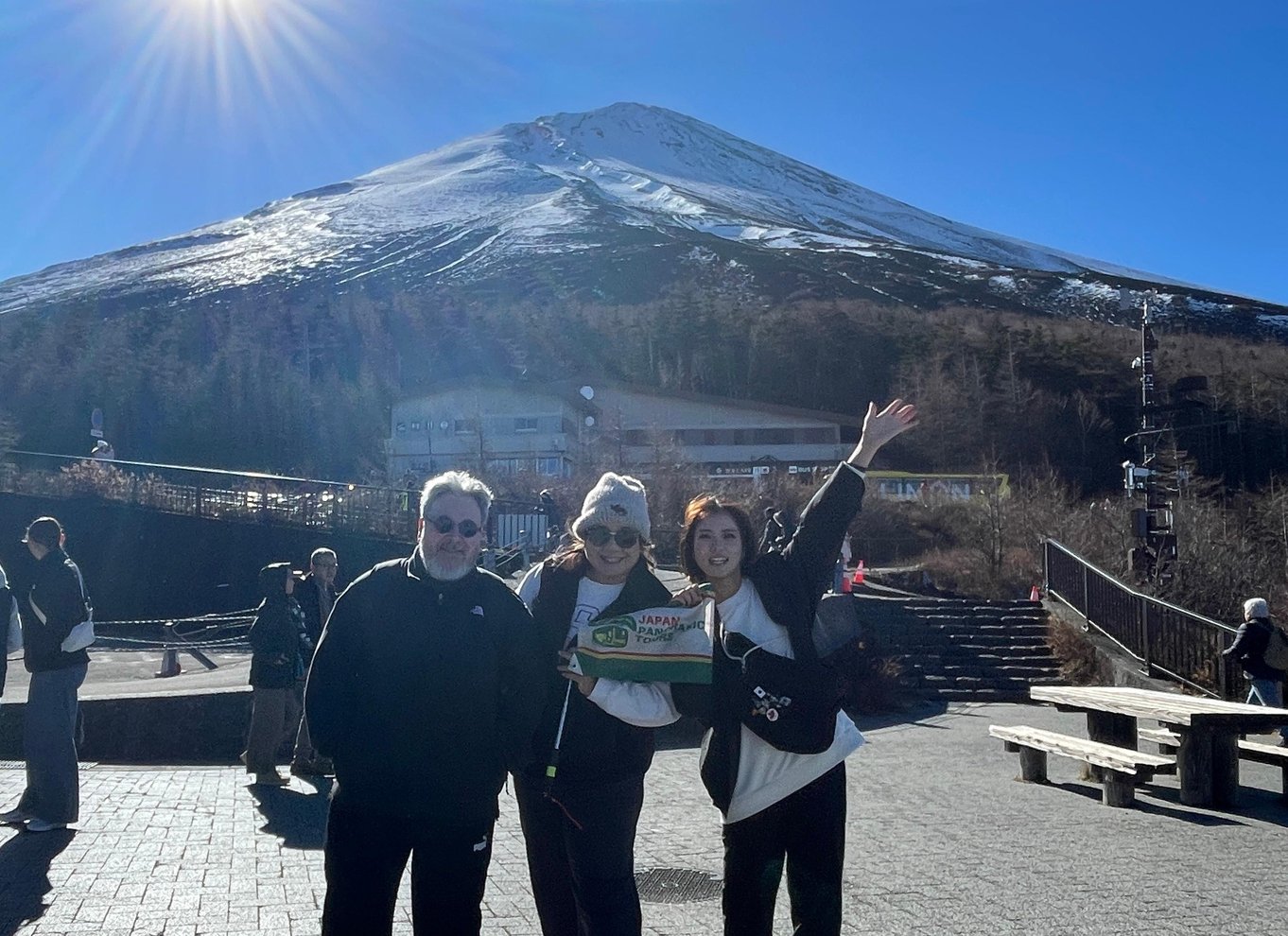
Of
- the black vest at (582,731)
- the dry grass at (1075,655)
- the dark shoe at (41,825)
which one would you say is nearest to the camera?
the black vest at (582,731)


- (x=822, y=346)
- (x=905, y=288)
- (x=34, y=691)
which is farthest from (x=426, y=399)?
(x=905, y=288)

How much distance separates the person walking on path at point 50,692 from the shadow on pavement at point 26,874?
14 centimetres

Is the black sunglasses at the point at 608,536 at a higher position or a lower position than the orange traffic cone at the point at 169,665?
higher

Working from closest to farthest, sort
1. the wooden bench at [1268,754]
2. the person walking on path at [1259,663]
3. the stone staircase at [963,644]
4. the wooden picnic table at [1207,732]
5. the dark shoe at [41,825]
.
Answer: the dark shoe at [41,825]
the wooden picnic table at [1207,732]
the wooden bench at [1268,754]
the person walking on path at [1259,663]
the stone staircase at [963,644]

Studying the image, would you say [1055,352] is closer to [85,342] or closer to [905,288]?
[905,288]

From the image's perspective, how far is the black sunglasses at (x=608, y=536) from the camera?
3646 millimetres

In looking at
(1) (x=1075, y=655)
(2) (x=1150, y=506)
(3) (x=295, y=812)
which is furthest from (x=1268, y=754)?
(2) (x=1150, y=506)

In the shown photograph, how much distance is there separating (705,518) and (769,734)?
647mm

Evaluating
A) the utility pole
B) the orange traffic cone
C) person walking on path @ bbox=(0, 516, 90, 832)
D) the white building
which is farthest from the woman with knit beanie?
the white building

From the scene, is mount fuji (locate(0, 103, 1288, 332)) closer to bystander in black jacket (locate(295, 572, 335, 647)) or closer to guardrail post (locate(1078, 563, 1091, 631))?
guardrail post (locate(1078, 563, 1091, 631))

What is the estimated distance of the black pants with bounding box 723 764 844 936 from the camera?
11.1ft

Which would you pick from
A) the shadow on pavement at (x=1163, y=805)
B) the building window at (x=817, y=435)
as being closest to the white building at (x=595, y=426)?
the building window at (x=817, y=435)

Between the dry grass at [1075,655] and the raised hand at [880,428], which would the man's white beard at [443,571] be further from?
the dry grass at [1075,655]

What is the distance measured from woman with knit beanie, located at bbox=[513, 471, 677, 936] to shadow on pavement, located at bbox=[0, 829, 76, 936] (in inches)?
84.9
